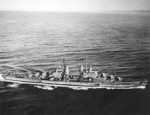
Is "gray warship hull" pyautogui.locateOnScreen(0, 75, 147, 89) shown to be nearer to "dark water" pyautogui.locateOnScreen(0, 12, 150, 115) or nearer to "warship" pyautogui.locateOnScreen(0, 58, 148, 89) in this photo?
"warship" pyautogui.locateOnScreen(0, 58, 148, 89)

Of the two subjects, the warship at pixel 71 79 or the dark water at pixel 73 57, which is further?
the warship at pixel 71 79

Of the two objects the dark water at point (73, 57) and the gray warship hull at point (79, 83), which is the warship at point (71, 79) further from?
the dark water at point (73, 57)

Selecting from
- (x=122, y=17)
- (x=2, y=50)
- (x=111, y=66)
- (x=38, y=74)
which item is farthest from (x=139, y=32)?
(x=2, y=50)

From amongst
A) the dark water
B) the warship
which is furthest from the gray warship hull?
the dark water

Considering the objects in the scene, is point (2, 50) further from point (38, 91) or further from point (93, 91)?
point (93, 91)

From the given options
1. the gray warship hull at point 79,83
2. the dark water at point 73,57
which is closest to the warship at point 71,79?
the gray warship hull at point 79,83

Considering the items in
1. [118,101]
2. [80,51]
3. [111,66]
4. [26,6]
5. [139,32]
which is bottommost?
[118,101]

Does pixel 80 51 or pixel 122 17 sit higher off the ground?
pixel 122 17
